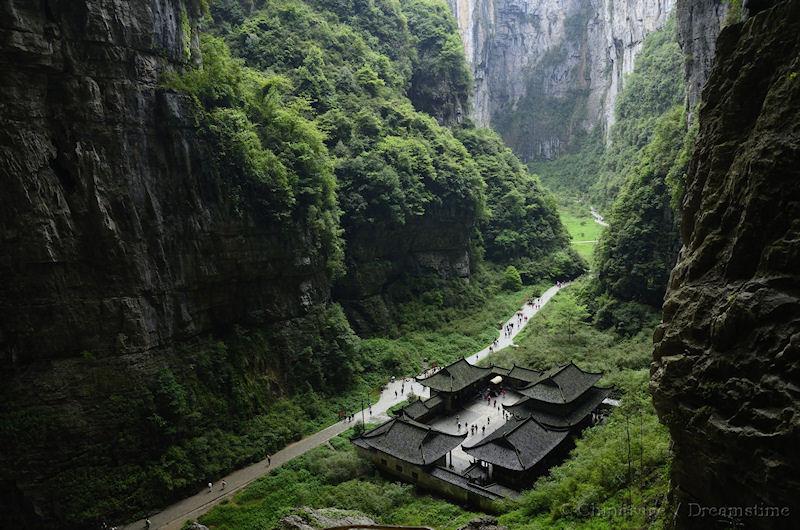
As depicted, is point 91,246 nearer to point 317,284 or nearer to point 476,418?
point 317,284

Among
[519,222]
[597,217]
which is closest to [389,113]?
[519,222]

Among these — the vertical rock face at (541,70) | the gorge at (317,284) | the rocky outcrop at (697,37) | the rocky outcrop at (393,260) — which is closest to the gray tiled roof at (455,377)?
the gorge at (317,284)

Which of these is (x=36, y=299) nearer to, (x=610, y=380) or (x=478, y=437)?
(x=478, y=437)

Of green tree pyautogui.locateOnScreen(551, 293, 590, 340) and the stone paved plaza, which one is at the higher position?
green tree pyautogui.locateOnScreen(551, 293, 590, 340)

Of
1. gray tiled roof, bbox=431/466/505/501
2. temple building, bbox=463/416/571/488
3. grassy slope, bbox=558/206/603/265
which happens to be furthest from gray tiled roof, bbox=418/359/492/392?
grassy slope, bbox=558/206/603/265

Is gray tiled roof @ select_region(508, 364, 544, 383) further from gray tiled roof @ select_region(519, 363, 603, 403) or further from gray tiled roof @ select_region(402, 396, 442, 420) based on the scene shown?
gray tiled roof @ select_region(402, 396, 442, 420)

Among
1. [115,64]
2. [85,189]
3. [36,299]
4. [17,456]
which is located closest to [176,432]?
[17,456]
